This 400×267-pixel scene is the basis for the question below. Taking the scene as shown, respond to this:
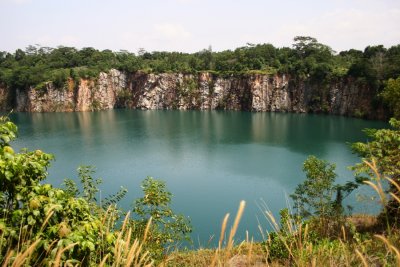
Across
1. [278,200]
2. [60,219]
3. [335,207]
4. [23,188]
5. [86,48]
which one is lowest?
[278,200]

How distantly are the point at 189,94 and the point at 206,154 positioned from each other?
43.3 meters

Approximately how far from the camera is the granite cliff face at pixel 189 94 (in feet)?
209

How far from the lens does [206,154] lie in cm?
3447

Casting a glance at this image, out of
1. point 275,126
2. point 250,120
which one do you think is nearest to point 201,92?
point 250,120

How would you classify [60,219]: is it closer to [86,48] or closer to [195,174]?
[195,174]

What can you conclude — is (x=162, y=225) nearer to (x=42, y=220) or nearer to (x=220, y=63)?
(x=42, y=220)

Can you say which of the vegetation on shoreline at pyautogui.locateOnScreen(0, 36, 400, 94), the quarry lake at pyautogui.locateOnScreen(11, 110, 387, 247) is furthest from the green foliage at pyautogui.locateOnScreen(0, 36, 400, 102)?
the quarry lake at pyautogui.locateOnScreen(11, 110, 387, 247)

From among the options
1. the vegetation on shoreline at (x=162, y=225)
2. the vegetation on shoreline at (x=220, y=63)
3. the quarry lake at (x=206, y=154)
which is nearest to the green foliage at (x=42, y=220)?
the vegetation on shoreline at (x=162, y=225)

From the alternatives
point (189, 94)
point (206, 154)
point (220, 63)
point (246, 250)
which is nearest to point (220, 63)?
point (220, 63)

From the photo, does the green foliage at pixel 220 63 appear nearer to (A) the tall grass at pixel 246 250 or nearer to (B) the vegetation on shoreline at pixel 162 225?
(B) the vegetation on shoreline at pixel 162 225

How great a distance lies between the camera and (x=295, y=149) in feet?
115

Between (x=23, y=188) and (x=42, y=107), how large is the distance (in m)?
75.8

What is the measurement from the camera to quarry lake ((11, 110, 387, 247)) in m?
20.9

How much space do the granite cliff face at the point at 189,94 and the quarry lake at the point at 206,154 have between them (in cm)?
513
